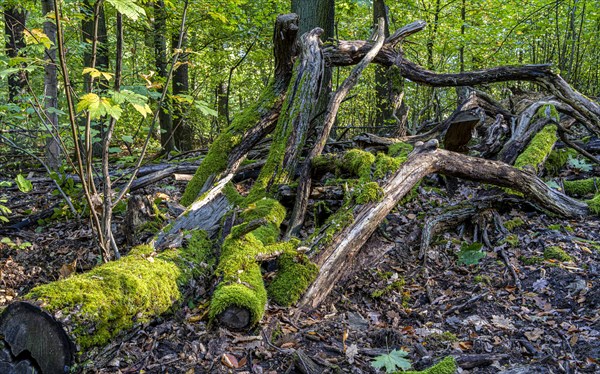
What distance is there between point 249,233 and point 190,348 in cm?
128

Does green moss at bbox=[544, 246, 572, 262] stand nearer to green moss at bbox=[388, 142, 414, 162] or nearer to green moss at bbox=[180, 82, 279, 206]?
green moss at bbox=[388, 142, 414, 162]

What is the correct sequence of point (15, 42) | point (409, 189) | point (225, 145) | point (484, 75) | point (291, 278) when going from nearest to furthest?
1. point (291, 278)
2. point (409, 189)
3. point (15, 42)
4. point (225, 145)
5. point (484, 75)

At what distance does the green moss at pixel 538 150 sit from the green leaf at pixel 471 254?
5.30ft

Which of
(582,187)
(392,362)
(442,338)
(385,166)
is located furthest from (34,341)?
(582,187)

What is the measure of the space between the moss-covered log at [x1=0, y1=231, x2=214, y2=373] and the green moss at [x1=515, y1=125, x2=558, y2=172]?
4.72 m

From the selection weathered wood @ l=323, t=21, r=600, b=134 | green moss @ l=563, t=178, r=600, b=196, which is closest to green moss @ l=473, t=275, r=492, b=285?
green moss @ l=563, t=178, r=600, b=196

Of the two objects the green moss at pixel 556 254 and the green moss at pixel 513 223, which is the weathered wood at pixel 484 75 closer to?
the green moss at pixel 513 223

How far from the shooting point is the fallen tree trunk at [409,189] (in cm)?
354

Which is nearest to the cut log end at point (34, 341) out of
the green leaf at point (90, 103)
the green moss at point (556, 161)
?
the green leaf at point (90, 103)

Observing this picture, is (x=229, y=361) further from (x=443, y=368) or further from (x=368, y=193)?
(x=368, y=193)

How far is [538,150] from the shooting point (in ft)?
18.7

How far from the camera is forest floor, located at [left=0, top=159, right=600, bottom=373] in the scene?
8.58ft

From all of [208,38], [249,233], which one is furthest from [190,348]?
[208,38]

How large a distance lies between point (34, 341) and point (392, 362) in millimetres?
2208
